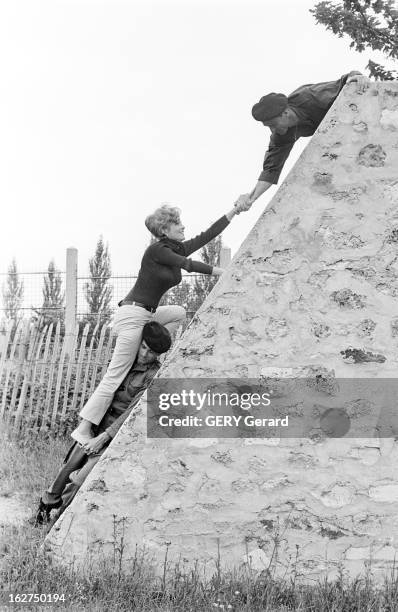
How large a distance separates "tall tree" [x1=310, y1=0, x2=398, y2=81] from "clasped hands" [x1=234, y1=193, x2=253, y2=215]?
5424 mm

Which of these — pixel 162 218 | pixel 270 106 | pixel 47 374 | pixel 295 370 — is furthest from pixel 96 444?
pixel 47 374

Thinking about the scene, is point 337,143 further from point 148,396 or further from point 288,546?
point 288,546

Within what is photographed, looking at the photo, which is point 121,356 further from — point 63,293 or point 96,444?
point 63,293

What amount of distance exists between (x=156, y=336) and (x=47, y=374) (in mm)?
5286

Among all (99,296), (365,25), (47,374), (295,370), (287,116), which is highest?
A: (365,25)

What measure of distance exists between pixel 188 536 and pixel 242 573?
1.32 feet

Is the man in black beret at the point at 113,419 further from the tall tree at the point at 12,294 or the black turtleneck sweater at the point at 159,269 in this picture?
the tall tree at the point at 12,294

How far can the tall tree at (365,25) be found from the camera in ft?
31.4

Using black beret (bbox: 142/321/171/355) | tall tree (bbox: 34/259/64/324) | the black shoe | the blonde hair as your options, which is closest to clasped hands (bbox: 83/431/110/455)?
the black shoe

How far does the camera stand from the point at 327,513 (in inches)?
168

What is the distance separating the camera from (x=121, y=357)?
512 cm

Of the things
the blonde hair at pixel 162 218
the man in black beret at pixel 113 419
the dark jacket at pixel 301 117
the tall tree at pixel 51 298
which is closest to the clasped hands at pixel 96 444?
the man in black beret at pixel 113 419

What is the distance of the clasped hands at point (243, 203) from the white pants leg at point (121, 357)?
1.09m

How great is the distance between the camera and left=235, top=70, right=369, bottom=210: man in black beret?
493 cm
